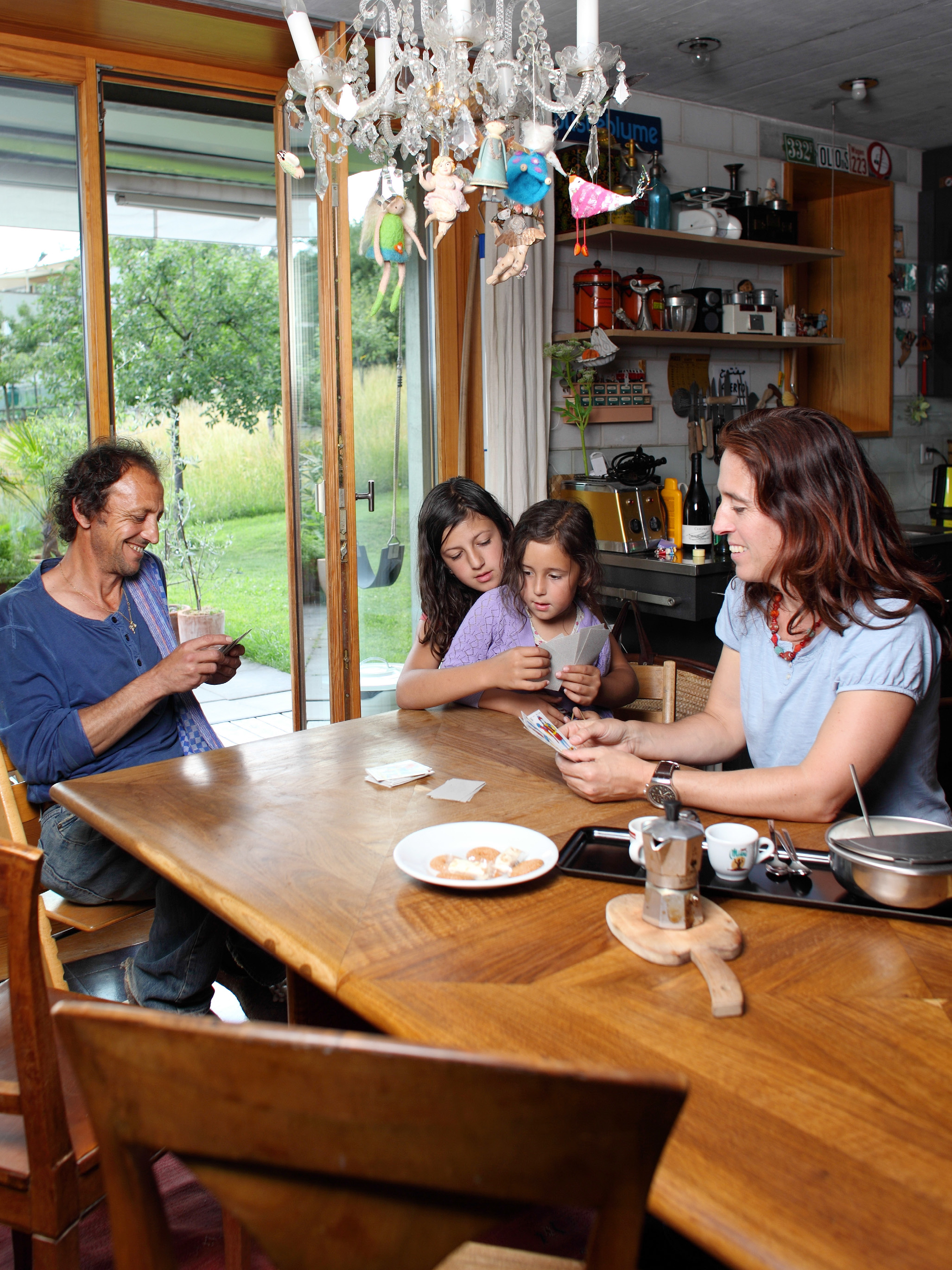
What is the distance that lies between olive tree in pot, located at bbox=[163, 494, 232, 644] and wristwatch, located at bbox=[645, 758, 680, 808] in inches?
177

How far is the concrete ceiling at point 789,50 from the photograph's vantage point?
3.54 meters

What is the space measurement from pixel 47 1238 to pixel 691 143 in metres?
4.72

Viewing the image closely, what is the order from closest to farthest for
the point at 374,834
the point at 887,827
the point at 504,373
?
1. the point at 887,827
2. the point at 374,834
3. the point at 504,373

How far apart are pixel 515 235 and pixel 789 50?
2863 mm

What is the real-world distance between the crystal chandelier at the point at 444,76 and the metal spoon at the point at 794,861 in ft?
3.88

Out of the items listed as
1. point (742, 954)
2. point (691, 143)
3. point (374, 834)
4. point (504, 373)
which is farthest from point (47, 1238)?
point (691, 143)

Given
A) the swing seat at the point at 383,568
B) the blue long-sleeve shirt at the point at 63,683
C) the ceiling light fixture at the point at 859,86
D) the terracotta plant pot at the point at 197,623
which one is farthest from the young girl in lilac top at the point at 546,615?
the terracotta plant pot at the point at 197,623

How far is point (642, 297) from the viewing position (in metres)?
4.29

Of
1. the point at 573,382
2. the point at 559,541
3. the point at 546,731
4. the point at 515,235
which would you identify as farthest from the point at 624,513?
the point at 546,731

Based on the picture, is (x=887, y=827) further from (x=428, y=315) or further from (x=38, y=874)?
(x=428, y=315)

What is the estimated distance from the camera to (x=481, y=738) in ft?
7.10

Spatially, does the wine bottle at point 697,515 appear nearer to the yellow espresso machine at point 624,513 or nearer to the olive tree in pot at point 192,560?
the yellow espresso machine at point 624,513

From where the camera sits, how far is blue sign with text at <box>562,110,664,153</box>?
13.7 feet

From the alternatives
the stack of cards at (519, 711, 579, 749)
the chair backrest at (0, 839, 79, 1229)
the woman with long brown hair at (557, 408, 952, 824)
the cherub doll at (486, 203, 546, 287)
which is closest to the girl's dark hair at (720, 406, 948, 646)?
the woman with long brown hair at (557, 408, 952, 824)
